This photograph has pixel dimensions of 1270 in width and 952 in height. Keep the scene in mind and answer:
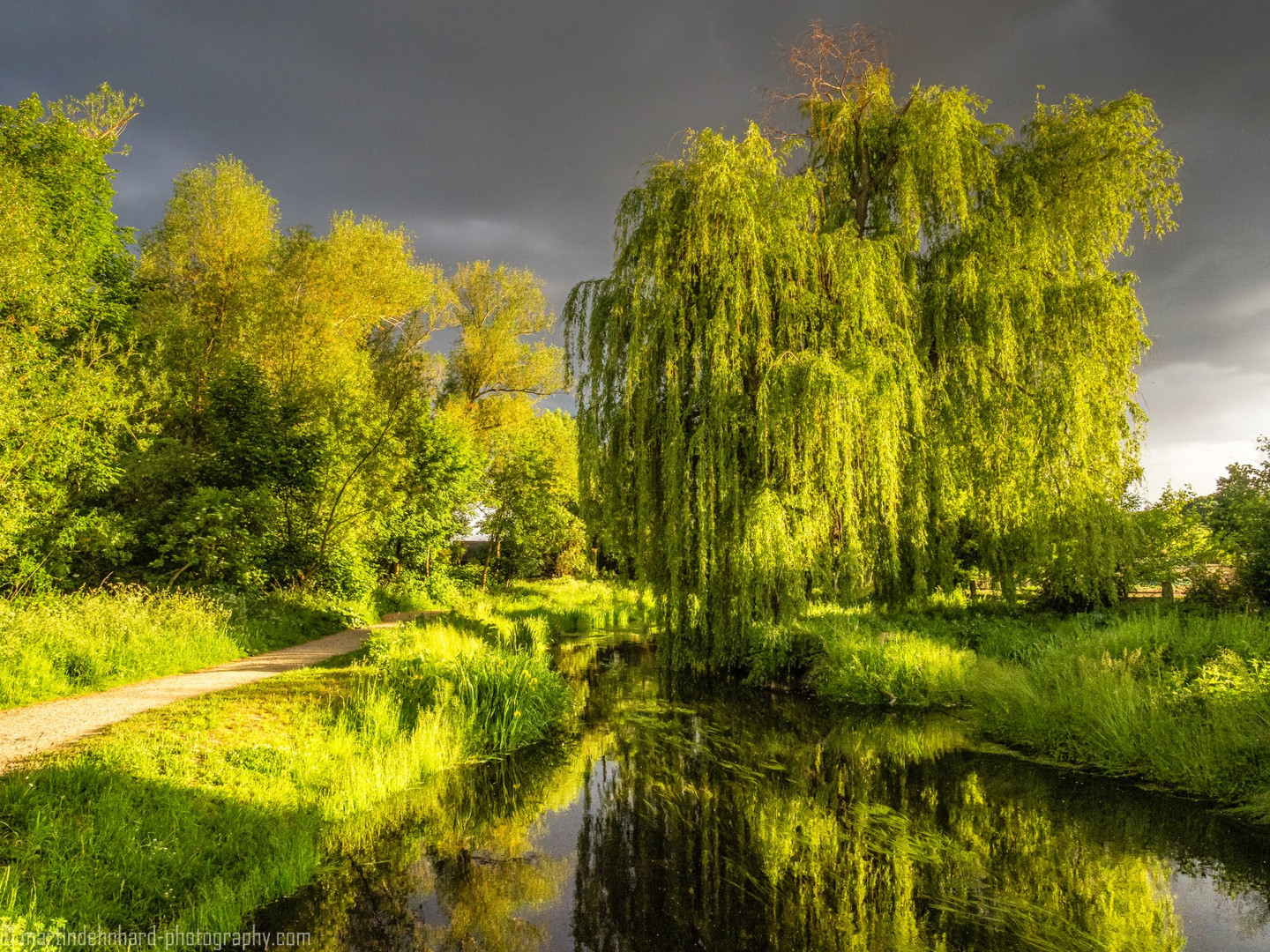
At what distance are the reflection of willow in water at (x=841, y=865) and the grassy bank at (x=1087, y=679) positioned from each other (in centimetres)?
163

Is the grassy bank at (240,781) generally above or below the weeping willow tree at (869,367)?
below

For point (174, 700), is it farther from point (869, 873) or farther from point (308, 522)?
point (308, 522)

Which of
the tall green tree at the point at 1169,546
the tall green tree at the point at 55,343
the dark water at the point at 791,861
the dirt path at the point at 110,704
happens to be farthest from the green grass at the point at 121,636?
the tall green tree at the point at 1169,546

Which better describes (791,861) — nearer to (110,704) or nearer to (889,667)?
(889,667)

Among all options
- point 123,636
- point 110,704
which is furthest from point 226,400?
point 110,704

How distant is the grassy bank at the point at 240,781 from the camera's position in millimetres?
4078

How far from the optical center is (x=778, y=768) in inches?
294

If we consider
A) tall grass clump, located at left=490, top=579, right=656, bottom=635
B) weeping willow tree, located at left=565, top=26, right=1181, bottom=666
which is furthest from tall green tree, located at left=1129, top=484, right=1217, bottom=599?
tall grass clump, located at left=490, top=579, right=656, bottom=635

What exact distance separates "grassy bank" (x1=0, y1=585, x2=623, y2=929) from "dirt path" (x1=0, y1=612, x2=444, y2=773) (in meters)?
0.39

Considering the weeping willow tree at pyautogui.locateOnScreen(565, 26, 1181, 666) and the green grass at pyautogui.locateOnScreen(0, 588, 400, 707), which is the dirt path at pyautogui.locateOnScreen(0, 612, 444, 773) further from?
the weeping willow tree at pyautogui.locateOnScreen(565, 26, 1181, 666)

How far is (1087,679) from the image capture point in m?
7.96

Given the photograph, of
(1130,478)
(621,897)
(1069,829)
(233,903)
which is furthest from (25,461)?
(1130,478)

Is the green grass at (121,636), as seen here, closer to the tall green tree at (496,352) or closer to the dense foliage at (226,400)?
the dense foliage at (226,400)

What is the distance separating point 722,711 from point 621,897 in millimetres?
5478
